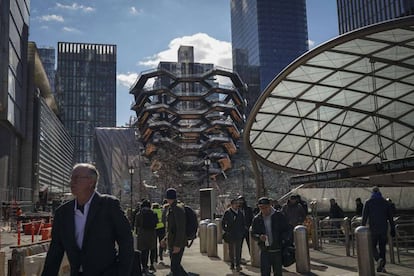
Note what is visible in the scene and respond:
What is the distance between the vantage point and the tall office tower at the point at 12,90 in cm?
3925

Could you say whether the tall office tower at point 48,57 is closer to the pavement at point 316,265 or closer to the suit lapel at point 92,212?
the pavement at point 316,265

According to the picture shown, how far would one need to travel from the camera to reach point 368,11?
102 metres

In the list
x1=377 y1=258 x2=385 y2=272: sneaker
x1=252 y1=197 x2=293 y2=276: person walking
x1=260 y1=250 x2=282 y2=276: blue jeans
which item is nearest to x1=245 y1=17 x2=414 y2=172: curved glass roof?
x1=377 y1=258 x2=385 y2=272: sneaker

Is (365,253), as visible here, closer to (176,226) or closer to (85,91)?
(176,226)

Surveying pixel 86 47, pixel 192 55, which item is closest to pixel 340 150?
pixel 192 55

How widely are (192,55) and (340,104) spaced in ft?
367

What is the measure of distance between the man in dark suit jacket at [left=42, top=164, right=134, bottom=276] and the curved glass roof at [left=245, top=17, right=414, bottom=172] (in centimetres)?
1579

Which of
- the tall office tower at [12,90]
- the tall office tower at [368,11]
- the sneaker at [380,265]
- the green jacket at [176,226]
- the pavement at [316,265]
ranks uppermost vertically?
the tall office tower at [368,11]

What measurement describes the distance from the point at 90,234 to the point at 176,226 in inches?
184

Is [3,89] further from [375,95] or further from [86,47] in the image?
[86,47]

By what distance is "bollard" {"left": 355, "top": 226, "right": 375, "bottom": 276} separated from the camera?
890 centimetres

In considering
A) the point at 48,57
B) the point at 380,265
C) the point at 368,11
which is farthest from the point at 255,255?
the point at 48,57

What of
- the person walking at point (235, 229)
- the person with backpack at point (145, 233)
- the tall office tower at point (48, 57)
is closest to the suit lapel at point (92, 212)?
the person walking at point (235, 229)

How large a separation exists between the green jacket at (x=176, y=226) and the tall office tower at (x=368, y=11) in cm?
8603
